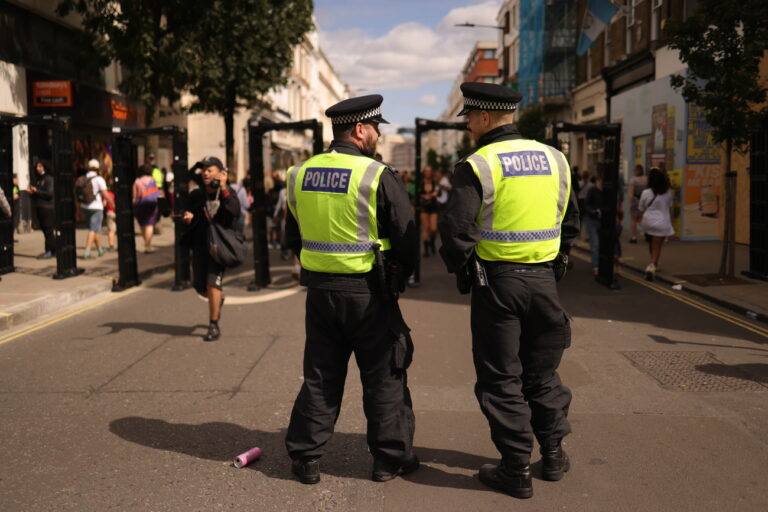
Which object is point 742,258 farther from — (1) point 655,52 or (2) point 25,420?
(2) point 25,420

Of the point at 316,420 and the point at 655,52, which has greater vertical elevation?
the point at 655,52

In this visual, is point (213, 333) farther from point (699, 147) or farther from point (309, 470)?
point (699, 147)

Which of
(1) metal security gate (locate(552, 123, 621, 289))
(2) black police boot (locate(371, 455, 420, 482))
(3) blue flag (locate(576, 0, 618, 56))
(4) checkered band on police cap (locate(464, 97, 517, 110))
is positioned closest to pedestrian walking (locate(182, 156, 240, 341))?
(2) black police boot (locate(371, 455, 420, 482))

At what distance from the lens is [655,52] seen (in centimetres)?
2180

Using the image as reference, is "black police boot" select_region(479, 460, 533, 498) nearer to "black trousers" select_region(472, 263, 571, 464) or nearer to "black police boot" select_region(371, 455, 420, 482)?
"black trousers" select_region(472, 263, 571, 464)

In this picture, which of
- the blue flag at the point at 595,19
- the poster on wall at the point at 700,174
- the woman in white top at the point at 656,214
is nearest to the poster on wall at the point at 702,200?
the poster on wall at the point at 700,174

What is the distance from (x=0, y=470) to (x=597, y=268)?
9634 millimetres

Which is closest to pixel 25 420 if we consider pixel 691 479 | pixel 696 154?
pixel 691 479

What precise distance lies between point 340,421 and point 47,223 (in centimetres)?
1102

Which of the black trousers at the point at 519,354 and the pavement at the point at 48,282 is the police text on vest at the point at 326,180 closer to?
the black trousers at the point at 519,354

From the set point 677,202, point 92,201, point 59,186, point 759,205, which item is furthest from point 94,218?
point 677,202

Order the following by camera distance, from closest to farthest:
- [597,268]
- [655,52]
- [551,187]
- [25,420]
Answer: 1. [551,187]
2. [25,420]
3. [597,268]
4. [655,52]

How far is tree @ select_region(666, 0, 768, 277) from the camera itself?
10.6 meters

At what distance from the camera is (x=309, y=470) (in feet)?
12.7
